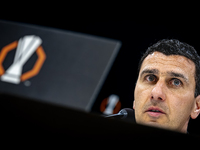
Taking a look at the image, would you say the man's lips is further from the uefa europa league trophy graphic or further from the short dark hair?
the uefa europa league trophy graphic

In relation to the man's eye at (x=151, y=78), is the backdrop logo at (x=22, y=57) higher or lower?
lower

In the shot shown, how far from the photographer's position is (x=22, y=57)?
3256 millimetres

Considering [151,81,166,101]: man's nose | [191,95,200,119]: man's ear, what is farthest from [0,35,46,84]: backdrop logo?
[191,95,200,119]: man's ear

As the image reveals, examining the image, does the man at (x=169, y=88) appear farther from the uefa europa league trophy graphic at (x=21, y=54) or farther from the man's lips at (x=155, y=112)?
the uefa europa league trophy graphic at (x=21, y=54)

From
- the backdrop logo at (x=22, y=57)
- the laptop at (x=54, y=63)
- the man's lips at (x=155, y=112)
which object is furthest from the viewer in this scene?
the backdrop logo at (x=22, y=57)

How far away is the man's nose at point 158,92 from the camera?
5.53 feet

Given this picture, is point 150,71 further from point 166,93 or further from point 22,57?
point 22,57

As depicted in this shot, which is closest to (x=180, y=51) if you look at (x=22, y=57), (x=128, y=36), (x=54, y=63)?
(x=128, y=36)

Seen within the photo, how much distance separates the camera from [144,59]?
207 centimetres

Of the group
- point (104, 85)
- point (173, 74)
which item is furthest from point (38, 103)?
point (104, 85)

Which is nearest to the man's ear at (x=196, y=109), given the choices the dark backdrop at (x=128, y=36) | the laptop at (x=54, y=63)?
the dark backdrop at (x=128, y=36)

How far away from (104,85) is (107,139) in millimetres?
2394

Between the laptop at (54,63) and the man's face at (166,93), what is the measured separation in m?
1.03

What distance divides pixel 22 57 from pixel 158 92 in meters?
2.09
